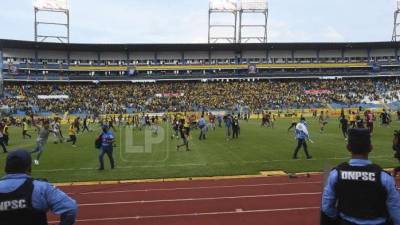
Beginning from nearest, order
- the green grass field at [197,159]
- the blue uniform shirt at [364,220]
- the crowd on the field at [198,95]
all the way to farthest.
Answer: the blue uniform shirt at [364,220] < the green grass field at [197,159] < the crowd on the field at [198,95]

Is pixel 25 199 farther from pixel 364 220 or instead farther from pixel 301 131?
pixel 301 131

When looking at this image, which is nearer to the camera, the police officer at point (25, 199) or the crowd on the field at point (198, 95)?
the police officer at point (25, 199)

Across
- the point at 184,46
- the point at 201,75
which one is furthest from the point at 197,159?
the point at 184,46

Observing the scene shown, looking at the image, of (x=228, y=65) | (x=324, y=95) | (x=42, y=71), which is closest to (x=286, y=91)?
(x=324, y=95)

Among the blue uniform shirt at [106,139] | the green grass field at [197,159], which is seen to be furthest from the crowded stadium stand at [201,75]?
the blue uniform shirt at [106,139]

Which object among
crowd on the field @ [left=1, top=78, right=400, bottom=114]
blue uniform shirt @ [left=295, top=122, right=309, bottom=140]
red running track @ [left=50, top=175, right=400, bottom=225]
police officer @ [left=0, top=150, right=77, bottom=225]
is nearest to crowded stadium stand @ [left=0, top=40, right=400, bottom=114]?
crowd on the field @ [left=1, top=78, right=400, bottom=114]

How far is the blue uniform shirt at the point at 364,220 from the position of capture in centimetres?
407

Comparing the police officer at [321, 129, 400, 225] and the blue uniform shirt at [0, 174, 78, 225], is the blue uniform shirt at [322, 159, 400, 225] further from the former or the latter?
the blue uniform shirt at [0, 174, 78, 225]

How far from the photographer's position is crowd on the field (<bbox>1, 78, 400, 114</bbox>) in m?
68.4

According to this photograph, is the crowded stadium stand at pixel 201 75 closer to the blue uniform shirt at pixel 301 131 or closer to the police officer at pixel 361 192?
the blue uniform shirt at pixel 301 131

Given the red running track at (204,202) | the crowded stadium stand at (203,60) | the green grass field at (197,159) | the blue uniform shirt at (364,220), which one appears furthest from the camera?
the crowded stadium stand at (203,60)

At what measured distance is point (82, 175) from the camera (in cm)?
1622

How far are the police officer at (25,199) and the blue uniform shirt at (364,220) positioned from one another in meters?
2.25

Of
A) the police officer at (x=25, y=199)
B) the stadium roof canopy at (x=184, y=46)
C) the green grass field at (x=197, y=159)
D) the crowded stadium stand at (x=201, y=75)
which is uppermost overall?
the stadium roof canopy at (x=184, y=46)
